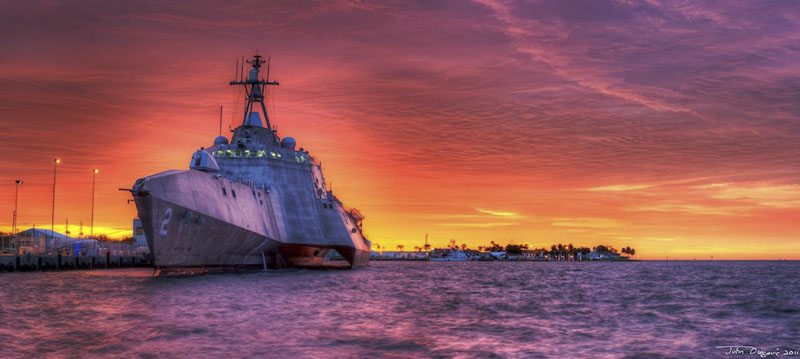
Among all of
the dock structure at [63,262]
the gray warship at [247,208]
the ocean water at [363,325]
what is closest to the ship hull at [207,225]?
the gray warship at [247,208]

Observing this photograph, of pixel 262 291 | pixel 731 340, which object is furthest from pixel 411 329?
pixel 262 291

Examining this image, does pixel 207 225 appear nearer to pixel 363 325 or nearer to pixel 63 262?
pixel 363 325

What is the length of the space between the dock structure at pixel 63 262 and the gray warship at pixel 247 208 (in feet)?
66.3

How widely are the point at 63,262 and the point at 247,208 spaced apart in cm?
2826

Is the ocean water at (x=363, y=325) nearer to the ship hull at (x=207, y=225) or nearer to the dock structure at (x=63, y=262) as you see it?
the ship hull at (x=207, y=225)

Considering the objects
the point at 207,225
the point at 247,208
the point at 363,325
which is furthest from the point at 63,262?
the point at 363,325

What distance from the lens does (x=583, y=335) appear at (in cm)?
2384

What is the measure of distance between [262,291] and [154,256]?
1178cm

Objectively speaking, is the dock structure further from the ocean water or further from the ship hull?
the ocean water

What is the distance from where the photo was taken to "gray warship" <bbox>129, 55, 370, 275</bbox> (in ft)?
153

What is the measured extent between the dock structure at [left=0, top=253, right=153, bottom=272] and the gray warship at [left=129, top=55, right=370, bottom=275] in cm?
2020

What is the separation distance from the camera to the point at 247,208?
5881 cm

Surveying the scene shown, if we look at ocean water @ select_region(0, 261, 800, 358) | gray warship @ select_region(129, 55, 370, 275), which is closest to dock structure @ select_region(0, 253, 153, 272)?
gray warship @ select_region(129, 55, 370, 275)

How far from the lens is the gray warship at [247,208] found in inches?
1831
